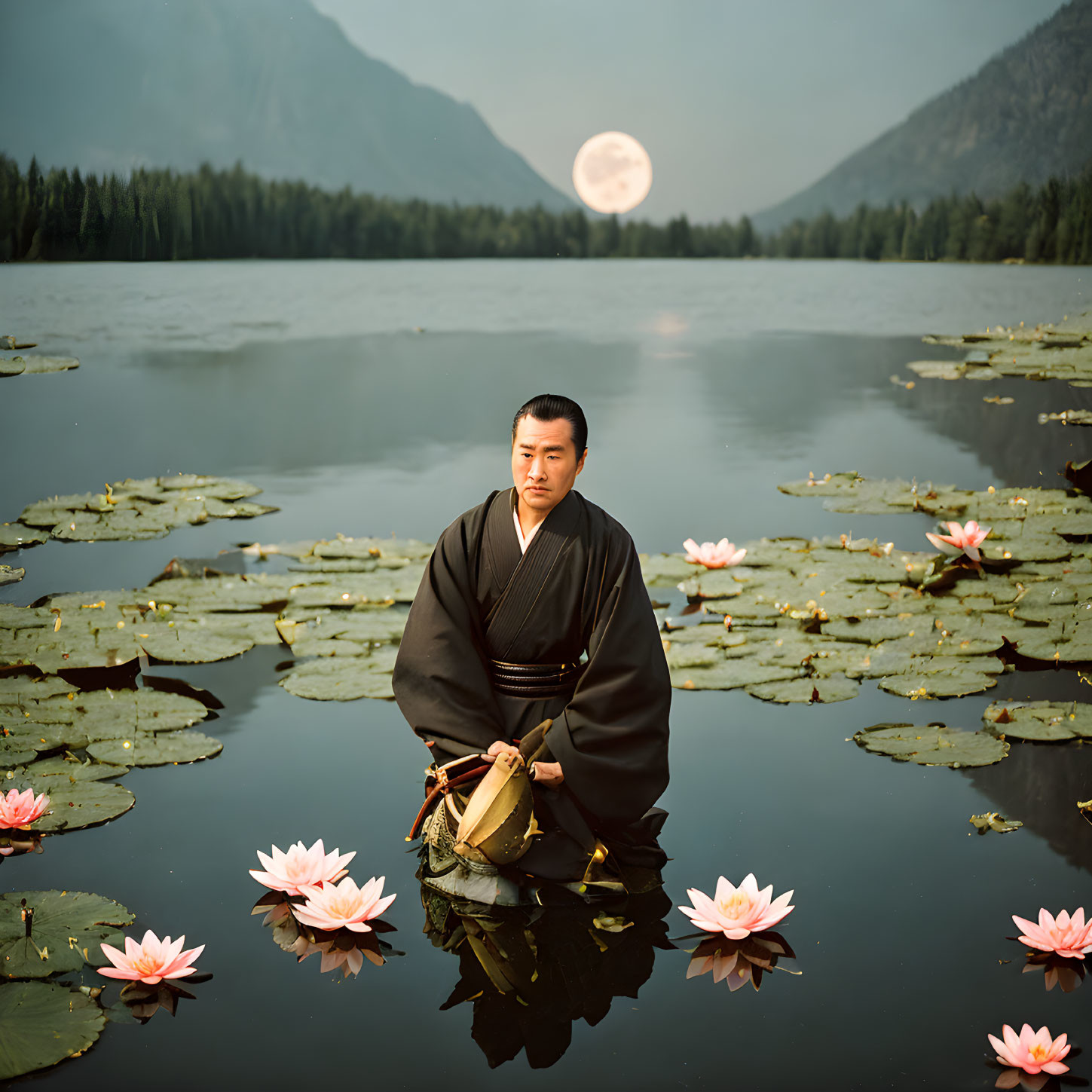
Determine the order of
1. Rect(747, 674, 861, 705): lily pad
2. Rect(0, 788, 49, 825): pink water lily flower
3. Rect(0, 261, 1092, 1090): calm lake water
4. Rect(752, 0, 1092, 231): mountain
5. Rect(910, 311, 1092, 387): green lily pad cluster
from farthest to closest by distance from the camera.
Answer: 1. Rect(752, 0, 1092, 231): mountain
2. Rect(910, 311, 1092, 387): green lily pad cluster
3. Rect(747, 674, 861, 705): lily pad
4. Rect(0, 788, 49, 825): pink water lily flower
5. Rect(0, 261, 1092, 1090): calm lake water

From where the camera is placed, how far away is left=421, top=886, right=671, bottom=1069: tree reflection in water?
183cm

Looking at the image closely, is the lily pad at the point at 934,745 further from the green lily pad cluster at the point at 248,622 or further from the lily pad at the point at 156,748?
the lily pad at the point at 156,748

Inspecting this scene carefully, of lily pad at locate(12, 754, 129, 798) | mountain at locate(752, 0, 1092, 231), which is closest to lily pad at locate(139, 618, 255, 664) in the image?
lily pad at locate(12, 754, 129, 798)

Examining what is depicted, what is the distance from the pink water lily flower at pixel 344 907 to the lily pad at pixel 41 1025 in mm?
418

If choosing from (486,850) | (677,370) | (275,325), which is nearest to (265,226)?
(275,325)

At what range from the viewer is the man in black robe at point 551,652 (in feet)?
6.93

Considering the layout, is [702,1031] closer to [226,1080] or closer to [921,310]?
[226,1080]

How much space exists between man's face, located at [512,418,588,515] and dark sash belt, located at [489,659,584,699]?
357mm

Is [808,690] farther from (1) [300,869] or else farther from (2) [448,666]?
(1) [300,869]

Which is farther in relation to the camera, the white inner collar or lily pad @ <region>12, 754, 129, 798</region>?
lily pad @ <region>12, 754, 129, 798</region>

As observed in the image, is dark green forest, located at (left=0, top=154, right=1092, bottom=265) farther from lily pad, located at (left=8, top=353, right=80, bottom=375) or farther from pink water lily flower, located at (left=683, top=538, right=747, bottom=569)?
pink water lily flower, located at (left=683, top=538, right=747, bottom=569)

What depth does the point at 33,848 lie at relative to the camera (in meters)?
2.38

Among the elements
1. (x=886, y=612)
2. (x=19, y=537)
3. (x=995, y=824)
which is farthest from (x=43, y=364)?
(x=995, y=824)

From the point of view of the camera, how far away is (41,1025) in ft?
5.82
